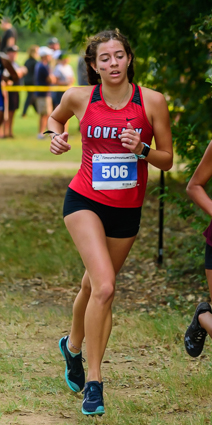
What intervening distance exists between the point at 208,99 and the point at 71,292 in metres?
2.87

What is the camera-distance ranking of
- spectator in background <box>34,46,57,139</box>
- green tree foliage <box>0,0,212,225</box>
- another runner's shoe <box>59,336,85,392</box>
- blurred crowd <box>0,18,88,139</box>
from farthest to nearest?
spectator in background <box>34,46,57,139</box> → blurred crowd <box>0,18,88,139</box> → green tree foliage <box>0,0,212,225</box> → another runner's shoe <box>59,336,85,392</box>

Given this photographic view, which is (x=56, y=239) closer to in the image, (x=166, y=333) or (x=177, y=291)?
(x=177, y=291)

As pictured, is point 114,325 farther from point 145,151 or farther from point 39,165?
point 39,165

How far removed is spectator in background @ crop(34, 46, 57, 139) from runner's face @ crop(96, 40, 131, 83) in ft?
47.2

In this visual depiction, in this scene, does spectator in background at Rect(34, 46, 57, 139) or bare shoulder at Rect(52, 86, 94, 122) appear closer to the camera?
bare shoulder at Rect(52, 86, 94, 122)

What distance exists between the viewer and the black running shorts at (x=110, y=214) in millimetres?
3938

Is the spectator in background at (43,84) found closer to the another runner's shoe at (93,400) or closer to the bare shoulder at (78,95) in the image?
the bare shoulder at (78,95)

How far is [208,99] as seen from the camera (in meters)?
8.11

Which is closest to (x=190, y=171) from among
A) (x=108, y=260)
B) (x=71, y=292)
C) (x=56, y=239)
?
(x=71, y=292)

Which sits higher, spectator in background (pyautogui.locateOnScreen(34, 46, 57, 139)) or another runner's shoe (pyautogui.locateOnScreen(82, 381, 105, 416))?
another runner's shoe (pyautogui.locateOnScreen(82, 381, 105, 416))

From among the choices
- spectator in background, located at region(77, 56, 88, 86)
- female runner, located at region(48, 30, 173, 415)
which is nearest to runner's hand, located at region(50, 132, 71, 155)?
female runner, located at region(48, 30, 173, 415)

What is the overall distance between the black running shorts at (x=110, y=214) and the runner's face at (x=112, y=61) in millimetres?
675

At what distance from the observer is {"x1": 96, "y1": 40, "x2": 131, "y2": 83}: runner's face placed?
12.9 feet

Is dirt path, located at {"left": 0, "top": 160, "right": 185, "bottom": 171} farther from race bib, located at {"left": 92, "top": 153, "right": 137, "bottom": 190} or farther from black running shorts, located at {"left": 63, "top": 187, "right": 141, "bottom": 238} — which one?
race bib, located at {"left": 92, "top": 153, "right": 137, "bottom": 190}
